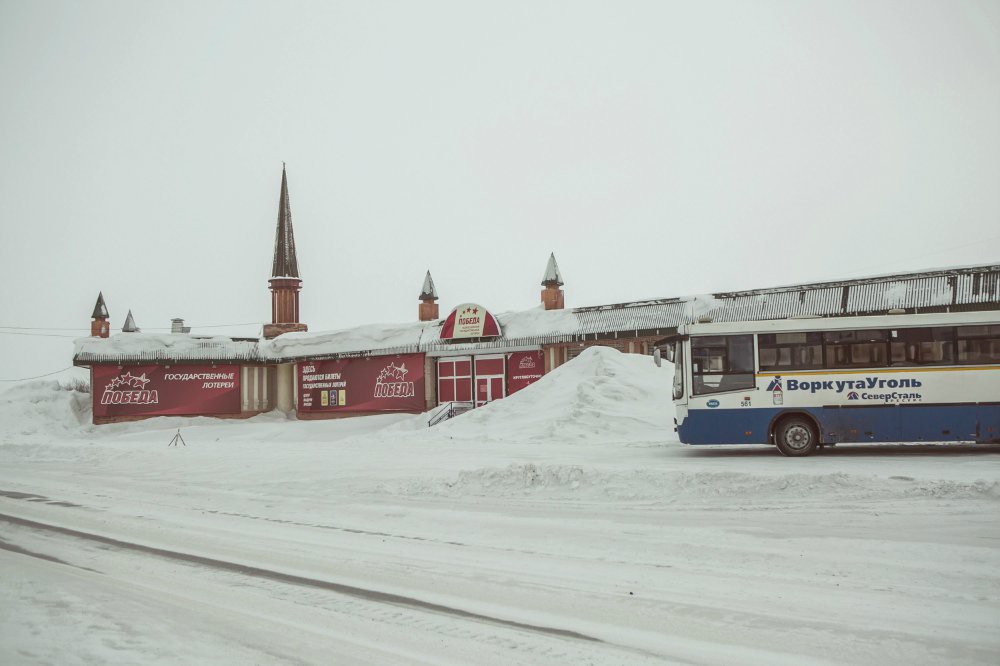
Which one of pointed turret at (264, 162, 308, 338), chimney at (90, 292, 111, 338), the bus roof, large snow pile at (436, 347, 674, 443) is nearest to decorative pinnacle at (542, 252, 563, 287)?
large snow pile at (436, 347, 674, 443)

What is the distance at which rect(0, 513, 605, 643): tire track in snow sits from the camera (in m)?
5.72

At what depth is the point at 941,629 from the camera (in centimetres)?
549

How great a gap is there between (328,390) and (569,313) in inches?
612

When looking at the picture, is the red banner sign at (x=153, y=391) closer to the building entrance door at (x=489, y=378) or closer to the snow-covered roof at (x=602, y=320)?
the snow-covered roof at (x=602, y=320)

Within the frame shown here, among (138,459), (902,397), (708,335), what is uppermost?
(708,335)

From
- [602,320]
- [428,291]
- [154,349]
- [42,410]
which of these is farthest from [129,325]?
[602,320]

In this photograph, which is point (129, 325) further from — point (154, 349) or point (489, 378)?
point (489, 378)

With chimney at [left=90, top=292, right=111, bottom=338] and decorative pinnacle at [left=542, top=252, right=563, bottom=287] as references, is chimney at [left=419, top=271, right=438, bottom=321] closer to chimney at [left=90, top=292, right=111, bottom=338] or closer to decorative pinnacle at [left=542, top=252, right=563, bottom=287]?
decorative pinnacle at [left=542, top=252, right=563, bottom=287]

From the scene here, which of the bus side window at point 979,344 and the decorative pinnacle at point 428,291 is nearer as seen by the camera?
the bus side window at point 979,344

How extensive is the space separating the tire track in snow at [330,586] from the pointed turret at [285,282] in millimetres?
44000

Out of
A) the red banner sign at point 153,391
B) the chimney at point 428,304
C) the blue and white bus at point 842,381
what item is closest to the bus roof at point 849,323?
the blue and white bus at point 842,381

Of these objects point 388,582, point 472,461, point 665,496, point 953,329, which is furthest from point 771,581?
point 953,329

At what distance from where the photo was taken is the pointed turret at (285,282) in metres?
53.2

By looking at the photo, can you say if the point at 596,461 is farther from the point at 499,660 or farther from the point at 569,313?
the point at 569,313
